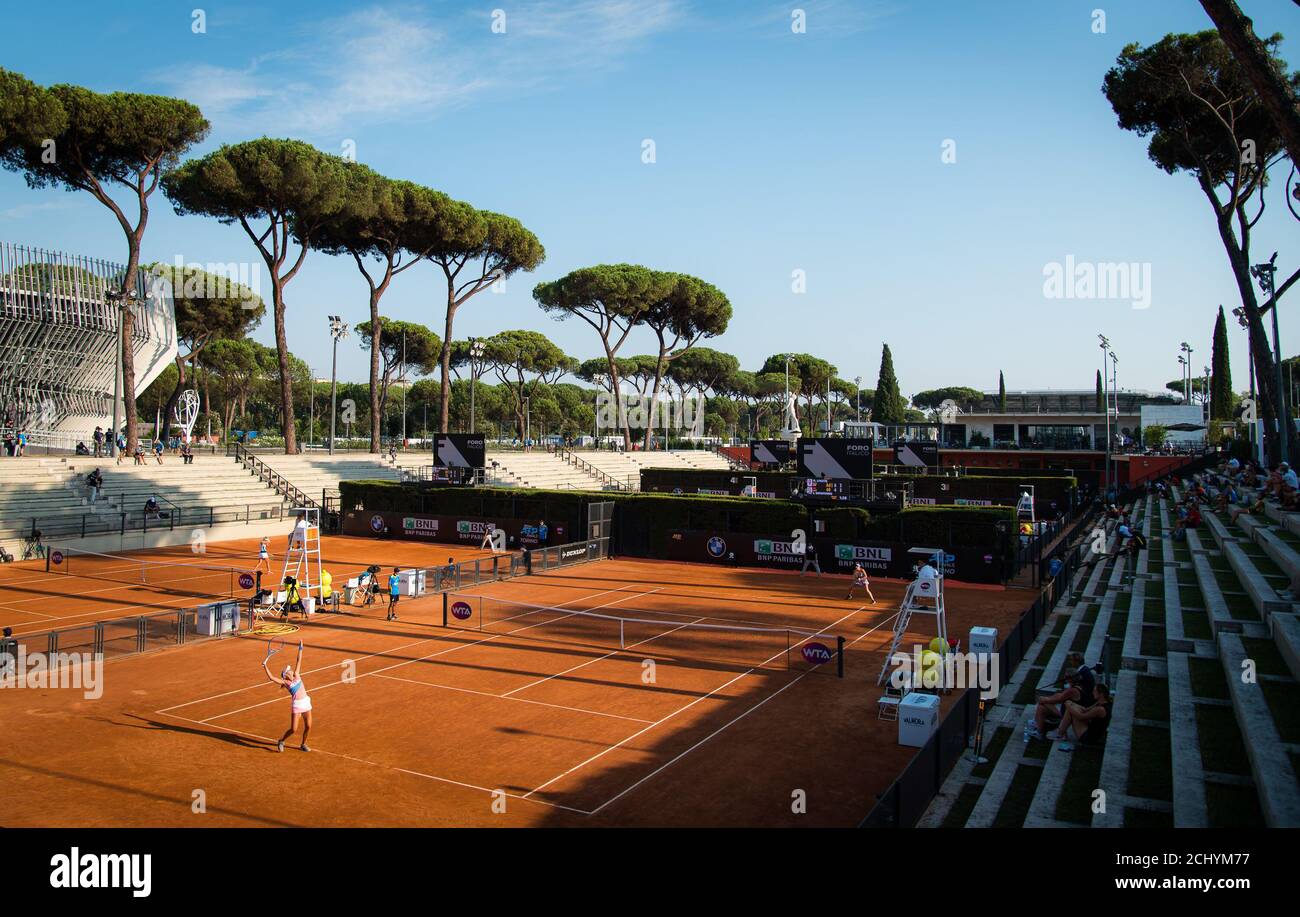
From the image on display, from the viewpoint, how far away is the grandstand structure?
53.6 metres

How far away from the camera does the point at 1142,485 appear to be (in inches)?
2640

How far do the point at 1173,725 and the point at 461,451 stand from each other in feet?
127

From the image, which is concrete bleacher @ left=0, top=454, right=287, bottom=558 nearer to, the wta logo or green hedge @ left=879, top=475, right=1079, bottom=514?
the wta logo

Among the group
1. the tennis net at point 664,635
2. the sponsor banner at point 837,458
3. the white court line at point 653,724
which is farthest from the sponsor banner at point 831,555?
the white court line at point 653,724

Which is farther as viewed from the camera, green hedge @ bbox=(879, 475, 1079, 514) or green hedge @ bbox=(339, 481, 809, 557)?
green hedge @ bbox=(879, 475, 1079, 514)

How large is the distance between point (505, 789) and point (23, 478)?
43035mm

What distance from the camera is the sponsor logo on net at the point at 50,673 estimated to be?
19812 mm

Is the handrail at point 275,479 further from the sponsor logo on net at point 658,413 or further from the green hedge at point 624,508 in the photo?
the sponsor logo on net at point 658,413

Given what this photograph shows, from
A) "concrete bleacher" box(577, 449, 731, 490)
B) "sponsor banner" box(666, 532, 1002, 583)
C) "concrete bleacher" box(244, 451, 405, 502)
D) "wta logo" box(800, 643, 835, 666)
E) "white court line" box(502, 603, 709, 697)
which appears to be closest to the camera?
"white court line" box(502, 603, 709, 697)

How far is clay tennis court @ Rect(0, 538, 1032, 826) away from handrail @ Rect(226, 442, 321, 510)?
27.4 meters

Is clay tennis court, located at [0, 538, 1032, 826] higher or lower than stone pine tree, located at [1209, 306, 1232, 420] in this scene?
lower

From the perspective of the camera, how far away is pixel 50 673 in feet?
66.4

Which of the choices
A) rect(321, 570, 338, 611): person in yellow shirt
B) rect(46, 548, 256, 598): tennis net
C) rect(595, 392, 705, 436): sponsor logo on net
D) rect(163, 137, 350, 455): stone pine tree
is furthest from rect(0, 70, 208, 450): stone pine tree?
rect(595, 392, 705, 436): sponsor logo on net

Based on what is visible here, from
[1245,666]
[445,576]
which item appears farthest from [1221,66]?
[445,576]
